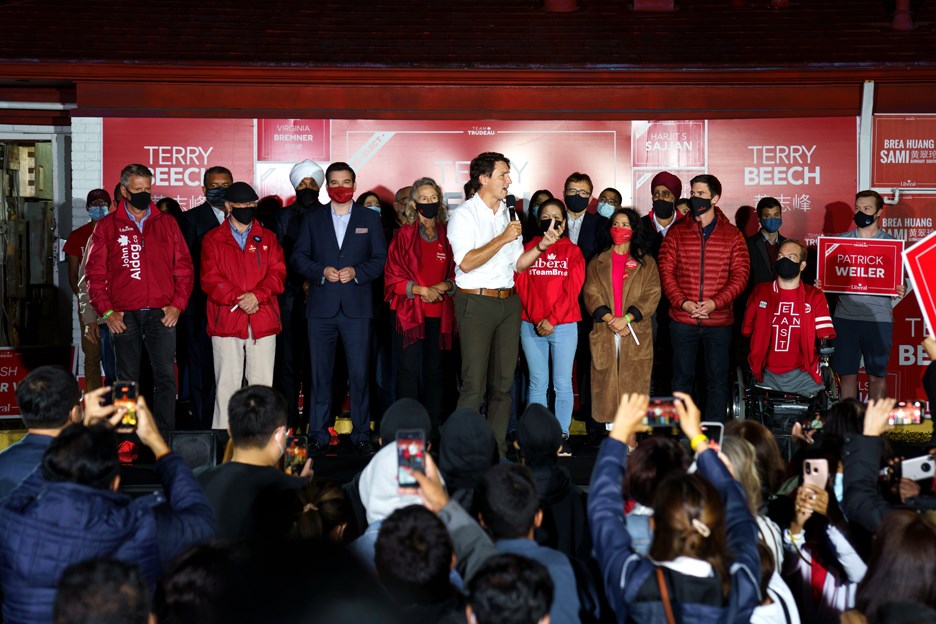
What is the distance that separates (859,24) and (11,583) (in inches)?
393

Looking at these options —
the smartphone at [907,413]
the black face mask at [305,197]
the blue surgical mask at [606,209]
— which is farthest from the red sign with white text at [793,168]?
the smartphone at [907,413]

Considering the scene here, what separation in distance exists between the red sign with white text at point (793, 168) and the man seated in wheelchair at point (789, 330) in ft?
6.36

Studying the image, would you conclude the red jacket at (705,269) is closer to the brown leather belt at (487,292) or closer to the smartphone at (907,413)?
the brown leather belt at (487,292)

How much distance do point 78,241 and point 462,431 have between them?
19.8ft

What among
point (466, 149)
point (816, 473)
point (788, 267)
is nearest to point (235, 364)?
point (466, 149)

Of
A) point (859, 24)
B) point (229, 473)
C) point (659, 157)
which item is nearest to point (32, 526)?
point (229, 473)

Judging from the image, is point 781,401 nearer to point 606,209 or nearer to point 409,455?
point 606,209

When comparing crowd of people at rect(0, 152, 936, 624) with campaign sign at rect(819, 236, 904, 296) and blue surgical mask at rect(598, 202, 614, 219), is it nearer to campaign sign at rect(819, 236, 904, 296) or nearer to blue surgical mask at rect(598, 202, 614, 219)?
blue surgical mask at rect(598, 202, 614, 219)

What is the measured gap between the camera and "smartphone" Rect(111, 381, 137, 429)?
467 centimetres

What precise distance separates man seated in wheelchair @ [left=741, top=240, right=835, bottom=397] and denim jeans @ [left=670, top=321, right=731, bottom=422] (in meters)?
0.20

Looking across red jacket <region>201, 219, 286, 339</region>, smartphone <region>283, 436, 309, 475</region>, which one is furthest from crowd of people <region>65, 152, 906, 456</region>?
smartphone <region>283, 436, 309, 475</region>

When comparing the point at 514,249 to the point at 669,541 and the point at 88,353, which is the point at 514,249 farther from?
the point at 669,541

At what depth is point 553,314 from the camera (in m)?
8.56

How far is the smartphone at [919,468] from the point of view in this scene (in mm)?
4750
